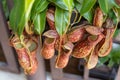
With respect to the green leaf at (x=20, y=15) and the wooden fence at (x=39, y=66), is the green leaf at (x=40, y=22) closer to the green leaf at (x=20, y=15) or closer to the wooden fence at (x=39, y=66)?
the green leaf at (x=20, y=15)

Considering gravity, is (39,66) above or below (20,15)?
below

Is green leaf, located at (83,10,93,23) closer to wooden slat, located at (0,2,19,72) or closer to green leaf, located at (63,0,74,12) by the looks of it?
green leaf, located at (63,0,74,12)

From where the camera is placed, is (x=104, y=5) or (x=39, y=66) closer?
(x=104, y=5)

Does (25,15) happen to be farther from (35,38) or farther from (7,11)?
(7,11)

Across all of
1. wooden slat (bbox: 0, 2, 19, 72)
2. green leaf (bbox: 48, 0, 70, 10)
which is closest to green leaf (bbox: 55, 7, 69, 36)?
green leaf (bbox: 48, 0, 70, 10)

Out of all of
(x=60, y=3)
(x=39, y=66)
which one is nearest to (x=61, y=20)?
(x=60, y=3)

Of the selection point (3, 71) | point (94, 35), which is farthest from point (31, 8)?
point (3, 71)

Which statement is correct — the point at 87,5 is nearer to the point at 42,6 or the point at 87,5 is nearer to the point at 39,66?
the point at 42,6
